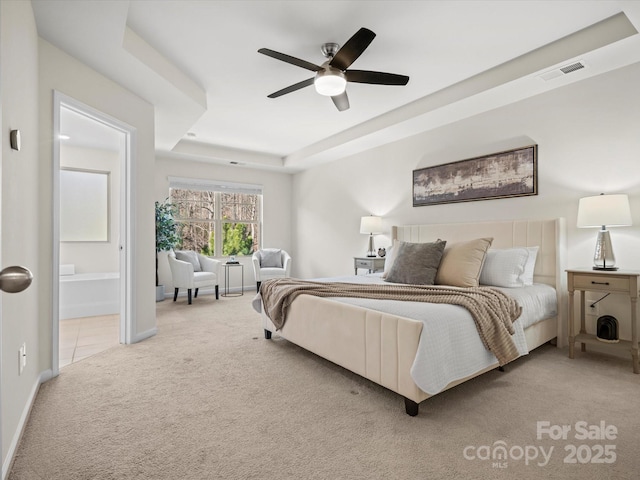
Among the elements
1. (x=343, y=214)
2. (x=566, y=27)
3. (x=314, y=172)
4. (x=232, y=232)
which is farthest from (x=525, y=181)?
(x=232, y=232)

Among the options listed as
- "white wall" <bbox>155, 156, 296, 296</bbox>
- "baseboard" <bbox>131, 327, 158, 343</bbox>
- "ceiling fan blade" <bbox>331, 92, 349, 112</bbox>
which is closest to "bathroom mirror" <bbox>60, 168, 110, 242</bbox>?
"white wall" <bbox>155, 156, 296, 296</bbox>

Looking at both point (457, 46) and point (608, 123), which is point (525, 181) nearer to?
point (608, 123)

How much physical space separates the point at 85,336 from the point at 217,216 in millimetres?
3442

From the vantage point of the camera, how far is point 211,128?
5.11 metres

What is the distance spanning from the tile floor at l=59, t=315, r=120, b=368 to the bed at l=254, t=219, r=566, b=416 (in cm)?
156

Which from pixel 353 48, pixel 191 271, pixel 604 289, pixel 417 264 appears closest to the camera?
pixel 353 48

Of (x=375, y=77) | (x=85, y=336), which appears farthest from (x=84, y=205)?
(x=375, y=77)

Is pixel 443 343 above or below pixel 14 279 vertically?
below

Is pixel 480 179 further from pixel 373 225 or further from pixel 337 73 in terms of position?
pixel 337 73

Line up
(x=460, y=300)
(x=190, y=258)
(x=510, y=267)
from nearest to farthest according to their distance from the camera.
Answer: (x=460, y=300) → (x=510, y=267) → (x=190, y=258)

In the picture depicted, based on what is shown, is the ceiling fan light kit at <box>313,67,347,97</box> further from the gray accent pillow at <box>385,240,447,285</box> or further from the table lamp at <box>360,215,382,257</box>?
the table lamp at <box>360,215,382,257</box>

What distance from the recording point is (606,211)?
9.11 ft

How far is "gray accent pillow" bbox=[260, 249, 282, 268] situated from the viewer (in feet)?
20.9

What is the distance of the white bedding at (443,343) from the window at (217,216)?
474 cm
